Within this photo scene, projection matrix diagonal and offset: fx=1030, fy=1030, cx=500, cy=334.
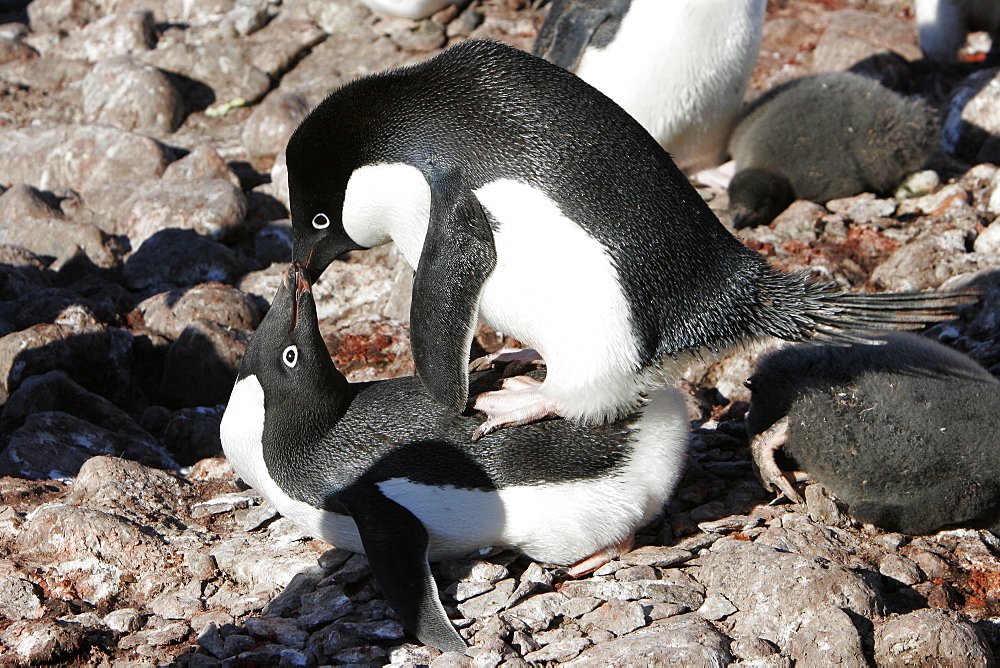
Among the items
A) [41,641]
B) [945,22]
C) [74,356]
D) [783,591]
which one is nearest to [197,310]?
[74,356]

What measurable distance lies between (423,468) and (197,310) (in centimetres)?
223

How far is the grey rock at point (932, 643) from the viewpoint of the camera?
2.55 m

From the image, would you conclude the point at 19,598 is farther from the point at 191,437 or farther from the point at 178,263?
the point at 178,263

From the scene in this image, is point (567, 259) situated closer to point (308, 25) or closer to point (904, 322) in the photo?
point (904, 322)

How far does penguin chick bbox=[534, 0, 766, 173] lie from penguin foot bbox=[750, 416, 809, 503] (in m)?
2.59

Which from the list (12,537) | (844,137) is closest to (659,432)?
(12,537)

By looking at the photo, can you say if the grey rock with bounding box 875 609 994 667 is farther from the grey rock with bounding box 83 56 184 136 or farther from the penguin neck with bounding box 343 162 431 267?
the grey rock with bounding box 83 56 184 136

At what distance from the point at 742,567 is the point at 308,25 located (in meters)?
6.16

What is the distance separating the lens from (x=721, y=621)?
9.09 ft

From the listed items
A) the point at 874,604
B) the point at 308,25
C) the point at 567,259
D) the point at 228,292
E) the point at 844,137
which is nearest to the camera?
the point at 874,604

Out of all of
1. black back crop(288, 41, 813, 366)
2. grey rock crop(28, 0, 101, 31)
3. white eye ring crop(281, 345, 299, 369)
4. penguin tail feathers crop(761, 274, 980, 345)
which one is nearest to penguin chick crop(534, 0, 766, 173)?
black back crop(288, 41, 813, 366)

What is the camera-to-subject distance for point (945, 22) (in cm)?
694

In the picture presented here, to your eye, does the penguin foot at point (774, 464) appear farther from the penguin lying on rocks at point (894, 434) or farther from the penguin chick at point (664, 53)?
the penguin chick at point (664, 53)

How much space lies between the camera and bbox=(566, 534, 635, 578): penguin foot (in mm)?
3098
